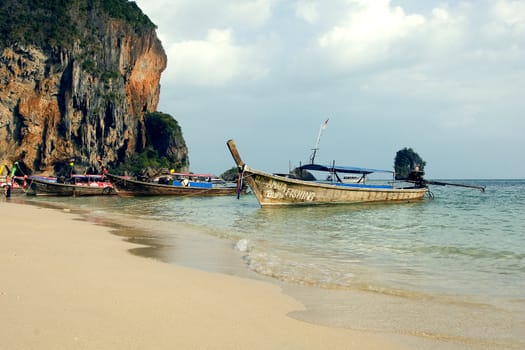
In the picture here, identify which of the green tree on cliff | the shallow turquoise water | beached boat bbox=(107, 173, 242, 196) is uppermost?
the green tree on cliff

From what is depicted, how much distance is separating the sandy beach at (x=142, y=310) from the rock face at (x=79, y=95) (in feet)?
185

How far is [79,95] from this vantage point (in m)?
61.1

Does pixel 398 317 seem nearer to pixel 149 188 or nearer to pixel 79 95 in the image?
pixel 149 188

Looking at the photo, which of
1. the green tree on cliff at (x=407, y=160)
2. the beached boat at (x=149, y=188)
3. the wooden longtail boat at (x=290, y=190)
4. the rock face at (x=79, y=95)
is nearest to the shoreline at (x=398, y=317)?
the wooden longtail boat at (x=290, y=190)

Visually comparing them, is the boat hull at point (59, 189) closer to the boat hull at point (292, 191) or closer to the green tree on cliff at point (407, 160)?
the boat hull at point (292, 191)

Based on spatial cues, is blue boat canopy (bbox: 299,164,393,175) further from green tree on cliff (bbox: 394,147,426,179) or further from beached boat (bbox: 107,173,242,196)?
green tree on cliff (bbox: 394,147,426,179)

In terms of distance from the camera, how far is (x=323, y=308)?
508cm

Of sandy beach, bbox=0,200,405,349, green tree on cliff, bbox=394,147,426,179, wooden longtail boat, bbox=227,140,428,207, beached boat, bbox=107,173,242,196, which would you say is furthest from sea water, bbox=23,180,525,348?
green tree on cliff, bbox=394,147,426,179

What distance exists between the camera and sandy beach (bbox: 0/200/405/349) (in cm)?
354

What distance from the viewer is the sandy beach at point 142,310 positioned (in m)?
3.54

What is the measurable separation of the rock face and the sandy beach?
5643 cm

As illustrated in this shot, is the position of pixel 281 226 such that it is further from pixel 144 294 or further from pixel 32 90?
pixel 32 90

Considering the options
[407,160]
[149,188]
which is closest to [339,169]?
[149,188]

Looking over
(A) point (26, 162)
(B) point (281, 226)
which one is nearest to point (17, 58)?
(A) point (26, 162)
